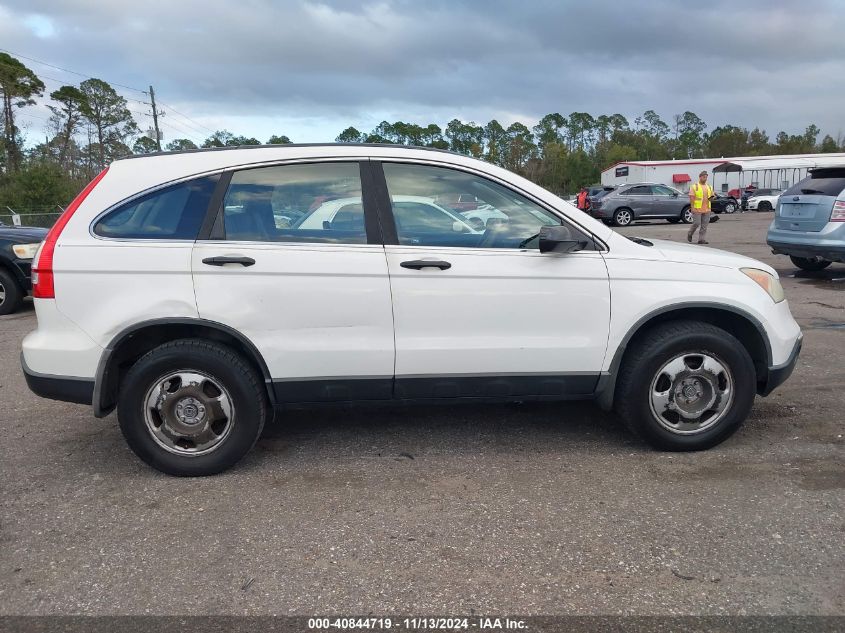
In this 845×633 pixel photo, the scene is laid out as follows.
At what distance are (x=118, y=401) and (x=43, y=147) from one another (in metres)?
61.2

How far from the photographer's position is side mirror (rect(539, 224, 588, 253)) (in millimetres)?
3416

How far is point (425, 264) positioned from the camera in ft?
11.4

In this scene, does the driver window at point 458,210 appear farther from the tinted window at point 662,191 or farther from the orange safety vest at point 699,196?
the tinted window at point 662,191

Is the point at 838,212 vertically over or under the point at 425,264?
over

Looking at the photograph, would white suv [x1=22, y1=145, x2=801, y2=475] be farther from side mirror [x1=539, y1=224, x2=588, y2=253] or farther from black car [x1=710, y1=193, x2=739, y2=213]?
black car [x1=710, y1=193, x2=739, y2=213]

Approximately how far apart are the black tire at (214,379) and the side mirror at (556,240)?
1751 millimetres

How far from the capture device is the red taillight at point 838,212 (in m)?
8.72

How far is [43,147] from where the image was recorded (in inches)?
2142

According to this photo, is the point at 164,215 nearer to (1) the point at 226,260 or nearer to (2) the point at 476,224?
(1) the point at 226,260

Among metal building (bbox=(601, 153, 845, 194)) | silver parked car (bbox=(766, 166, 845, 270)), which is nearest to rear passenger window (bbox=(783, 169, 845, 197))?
silver parked car (bbox=(766, 166, 845, 270))

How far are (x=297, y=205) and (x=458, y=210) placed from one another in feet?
3.01

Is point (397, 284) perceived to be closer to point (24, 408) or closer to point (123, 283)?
point (123, 283)

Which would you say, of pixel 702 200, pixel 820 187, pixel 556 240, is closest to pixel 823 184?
pixel 820 187

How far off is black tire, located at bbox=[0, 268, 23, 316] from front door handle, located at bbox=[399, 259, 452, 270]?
24.8ft
